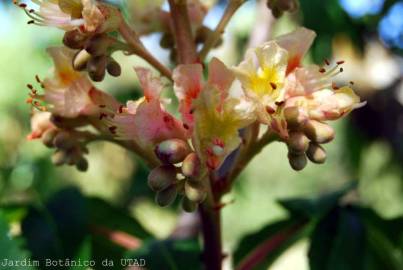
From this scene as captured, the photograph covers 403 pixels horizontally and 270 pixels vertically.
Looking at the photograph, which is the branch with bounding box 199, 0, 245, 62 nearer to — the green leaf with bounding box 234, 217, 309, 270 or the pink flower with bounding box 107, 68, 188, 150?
the pink flower with bounding box 107, 68, 188, 150

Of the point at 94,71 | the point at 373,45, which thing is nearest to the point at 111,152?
the point at 373,45

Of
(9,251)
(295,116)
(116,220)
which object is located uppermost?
(116,220)

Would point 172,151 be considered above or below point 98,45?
below

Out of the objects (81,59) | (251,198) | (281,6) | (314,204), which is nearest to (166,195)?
(81,59)

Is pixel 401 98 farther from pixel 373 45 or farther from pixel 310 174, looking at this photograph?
pixel 310 174

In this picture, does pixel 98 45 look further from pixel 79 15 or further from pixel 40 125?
pixel 40 125

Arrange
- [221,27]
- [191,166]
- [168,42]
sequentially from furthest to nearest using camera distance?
[168,42], [221,27], [191,166]

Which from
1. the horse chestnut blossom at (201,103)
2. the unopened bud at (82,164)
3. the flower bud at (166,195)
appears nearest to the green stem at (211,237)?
the horse chestnut blossom at (201,103)
